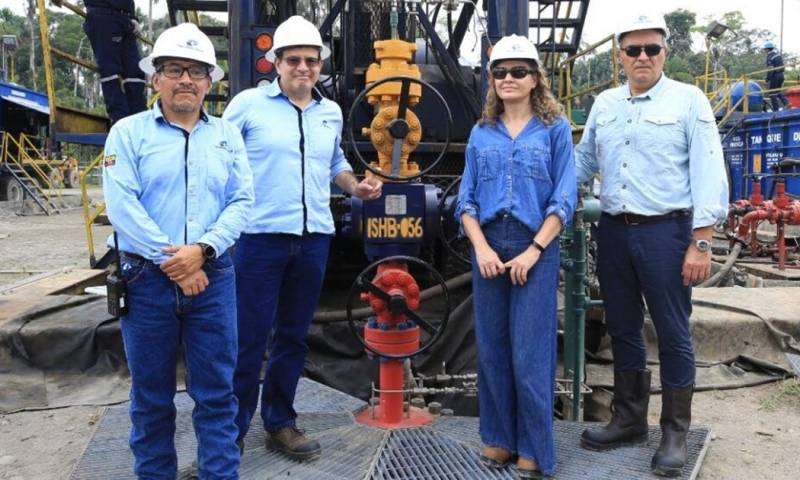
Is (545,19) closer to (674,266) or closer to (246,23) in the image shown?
(246,23)

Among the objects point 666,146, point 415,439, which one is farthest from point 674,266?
point 415,439

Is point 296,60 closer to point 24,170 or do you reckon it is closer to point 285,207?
point 285,207

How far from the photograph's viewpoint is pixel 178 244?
2658mm

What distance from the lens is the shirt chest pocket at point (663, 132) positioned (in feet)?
10.2

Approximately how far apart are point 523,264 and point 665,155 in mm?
759

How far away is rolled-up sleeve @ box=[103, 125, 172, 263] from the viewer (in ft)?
8.45

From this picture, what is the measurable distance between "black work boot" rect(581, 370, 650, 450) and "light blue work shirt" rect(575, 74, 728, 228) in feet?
2.50

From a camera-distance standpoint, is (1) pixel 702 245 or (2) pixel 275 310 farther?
(2) pixel 275 310

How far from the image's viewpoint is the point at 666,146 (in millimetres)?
3133

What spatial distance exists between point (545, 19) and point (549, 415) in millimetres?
A: 4705

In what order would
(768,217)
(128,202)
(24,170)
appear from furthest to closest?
(24,170)
(768,217)
(128,202)

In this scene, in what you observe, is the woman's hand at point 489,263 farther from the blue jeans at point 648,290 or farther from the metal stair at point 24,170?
the metal stair at point 24,170

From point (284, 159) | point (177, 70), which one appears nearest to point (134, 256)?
point (177, 70)

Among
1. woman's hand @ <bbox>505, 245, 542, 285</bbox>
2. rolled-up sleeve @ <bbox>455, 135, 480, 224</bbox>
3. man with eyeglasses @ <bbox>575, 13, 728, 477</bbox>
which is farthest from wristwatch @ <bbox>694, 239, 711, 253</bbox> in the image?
rolled-up sleeve @ <bbox>455, 135, 480, 224</bbox>
